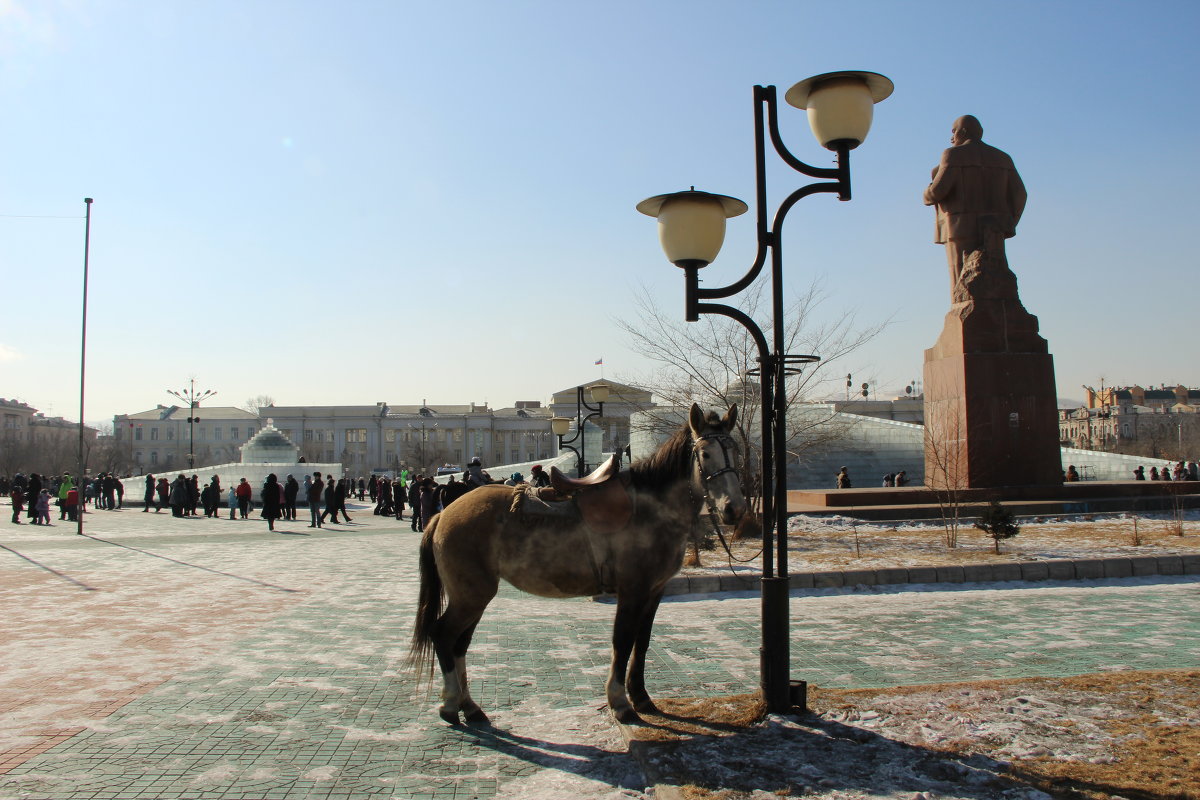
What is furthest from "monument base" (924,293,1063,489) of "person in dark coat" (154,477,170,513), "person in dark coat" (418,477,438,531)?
"person in dark coat" (154,477,170,513)

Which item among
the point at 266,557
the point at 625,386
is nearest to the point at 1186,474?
the point at 625,386

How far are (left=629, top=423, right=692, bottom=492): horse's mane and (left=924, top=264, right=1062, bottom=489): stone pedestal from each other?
54.7ft

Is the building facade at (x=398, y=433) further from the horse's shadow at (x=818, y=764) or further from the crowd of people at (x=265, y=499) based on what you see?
the horse's shadow at (x=818, y=764)

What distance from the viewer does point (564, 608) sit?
9.91 m

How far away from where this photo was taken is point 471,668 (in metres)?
7.01

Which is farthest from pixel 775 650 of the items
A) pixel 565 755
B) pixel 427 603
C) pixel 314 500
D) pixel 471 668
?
pixel 314 500

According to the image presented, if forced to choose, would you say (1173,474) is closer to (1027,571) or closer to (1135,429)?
(1027,571)

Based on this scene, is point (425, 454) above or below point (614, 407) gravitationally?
below

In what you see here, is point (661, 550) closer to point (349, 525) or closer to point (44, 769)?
point (44, 769)

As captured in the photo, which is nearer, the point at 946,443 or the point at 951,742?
the point at 951,742

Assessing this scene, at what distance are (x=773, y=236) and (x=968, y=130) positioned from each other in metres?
18.7

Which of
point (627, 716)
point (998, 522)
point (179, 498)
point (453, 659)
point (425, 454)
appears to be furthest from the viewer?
point (425, 454)

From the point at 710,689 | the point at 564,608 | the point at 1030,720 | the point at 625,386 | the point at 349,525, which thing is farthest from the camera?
the point at 349,525

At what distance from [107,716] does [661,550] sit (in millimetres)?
3826
